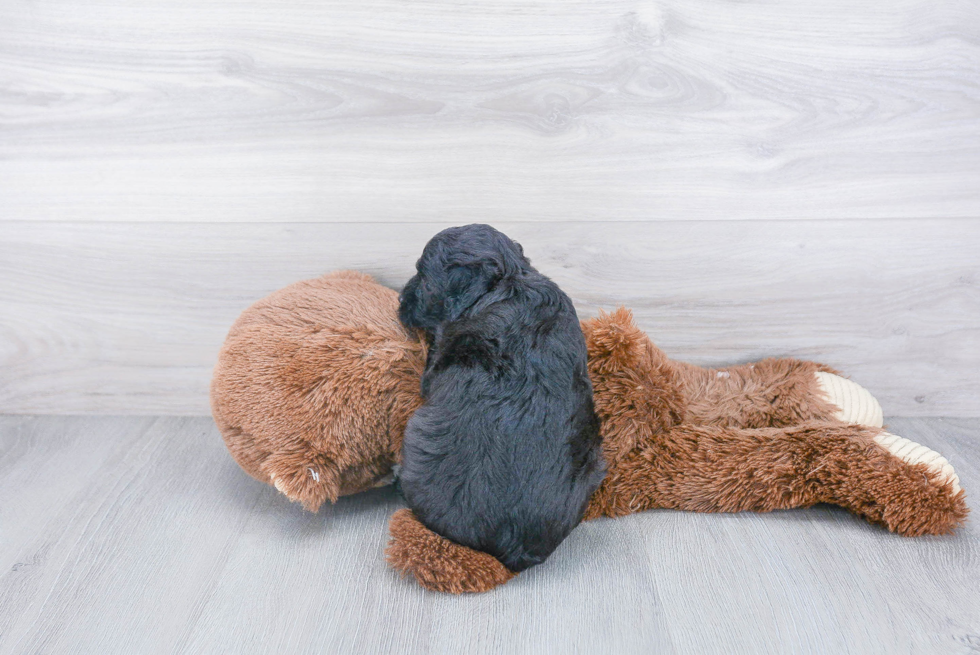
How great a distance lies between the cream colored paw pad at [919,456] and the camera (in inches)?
35.7

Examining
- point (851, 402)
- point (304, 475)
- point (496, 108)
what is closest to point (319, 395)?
point (304, 475)

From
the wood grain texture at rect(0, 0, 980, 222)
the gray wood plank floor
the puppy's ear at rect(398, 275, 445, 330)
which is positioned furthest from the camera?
the wood grain texture at rect(0, 0, 980, 222)

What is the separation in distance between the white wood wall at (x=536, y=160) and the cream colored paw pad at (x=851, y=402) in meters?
0.12

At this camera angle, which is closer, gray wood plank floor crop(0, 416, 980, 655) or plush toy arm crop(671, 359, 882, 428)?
gray wood plank floor crop(0, 416, 980, 655)

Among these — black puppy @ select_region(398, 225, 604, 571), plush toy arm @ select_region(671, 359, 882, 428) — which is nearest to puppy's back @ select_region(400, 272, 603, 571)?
black puppy @ select_region(398, 225, 604, 571)

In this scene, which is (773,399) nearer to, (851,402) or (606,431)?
(851,402)

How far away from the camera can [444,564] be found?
796mm

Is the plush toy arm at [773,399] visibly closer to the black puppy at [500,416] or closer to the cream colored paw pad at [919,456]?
the cream colored paw pad at [919,456]

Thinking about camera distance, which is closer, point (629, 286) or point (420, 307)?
point (420, 307)

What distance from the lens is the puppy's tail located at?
79cm

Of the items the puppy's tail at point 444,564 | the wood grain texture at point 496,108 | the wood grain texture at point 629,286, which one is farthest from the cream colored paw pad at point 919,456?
the puppy's tail at point 444,564

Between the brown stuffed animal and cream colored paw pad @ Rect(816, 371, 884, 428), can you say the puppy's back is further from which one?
cream colored paw pad @ Rect(816, 371, 884, 428)

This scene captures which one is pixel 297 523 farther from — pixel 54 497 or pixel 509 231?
pixel 509 231

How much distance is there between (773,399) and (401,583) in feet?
2.00
